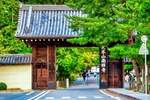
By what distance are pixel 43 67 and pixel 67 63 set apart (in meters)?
9.39

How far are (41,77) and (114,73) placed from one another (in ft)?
22.4

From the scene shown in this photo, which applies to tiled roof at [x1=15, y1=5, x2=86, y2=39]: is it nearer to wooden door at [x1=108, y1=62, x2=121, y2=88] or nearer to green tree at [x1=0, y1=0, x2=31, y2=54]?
wooden door at [x1=108, y1=62, x2=121, y2=88]

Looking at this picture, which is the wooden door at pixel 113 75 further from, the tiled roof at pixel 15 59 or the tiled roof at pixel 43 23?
the tiled roof at pixel 15 59

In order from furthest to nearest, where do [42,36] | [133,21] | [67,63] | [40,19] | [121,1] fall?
[67,63] < [40,19] < [42,36] < [121,1] < [133,21]

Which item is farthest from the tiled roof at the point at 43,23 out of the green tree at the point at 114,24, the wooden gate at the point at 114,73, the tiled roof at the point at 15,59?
the green tree at the point at 114,24

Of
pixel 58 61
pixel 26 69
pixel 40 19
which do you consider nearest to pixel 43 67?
pixel 26 69

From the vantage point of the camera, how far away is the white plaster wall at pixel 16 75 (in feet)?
132

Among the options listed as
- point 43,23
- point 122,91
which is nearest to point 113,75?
point 43,23

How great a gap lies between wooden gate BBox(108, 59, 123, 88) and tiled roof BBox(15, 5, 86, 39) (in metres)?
4.38

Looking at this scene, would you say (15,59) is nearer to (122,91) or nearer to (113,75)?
(113,75)

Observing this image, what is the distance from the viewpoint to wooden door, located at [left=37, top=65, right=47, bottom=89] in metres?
40.2

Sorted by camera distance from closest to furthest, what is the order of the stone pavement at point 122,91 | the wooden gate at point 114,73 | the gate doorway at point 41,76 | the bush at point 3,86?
the stone pavement at point 122,91
the bush at point 3,86
the gate doorway at point 41,76
the wooden gate at point 114,73

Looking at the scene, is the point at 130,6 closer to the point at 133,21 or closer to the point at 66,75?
the point at 133,21

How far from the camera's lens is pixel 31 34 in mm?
39844
